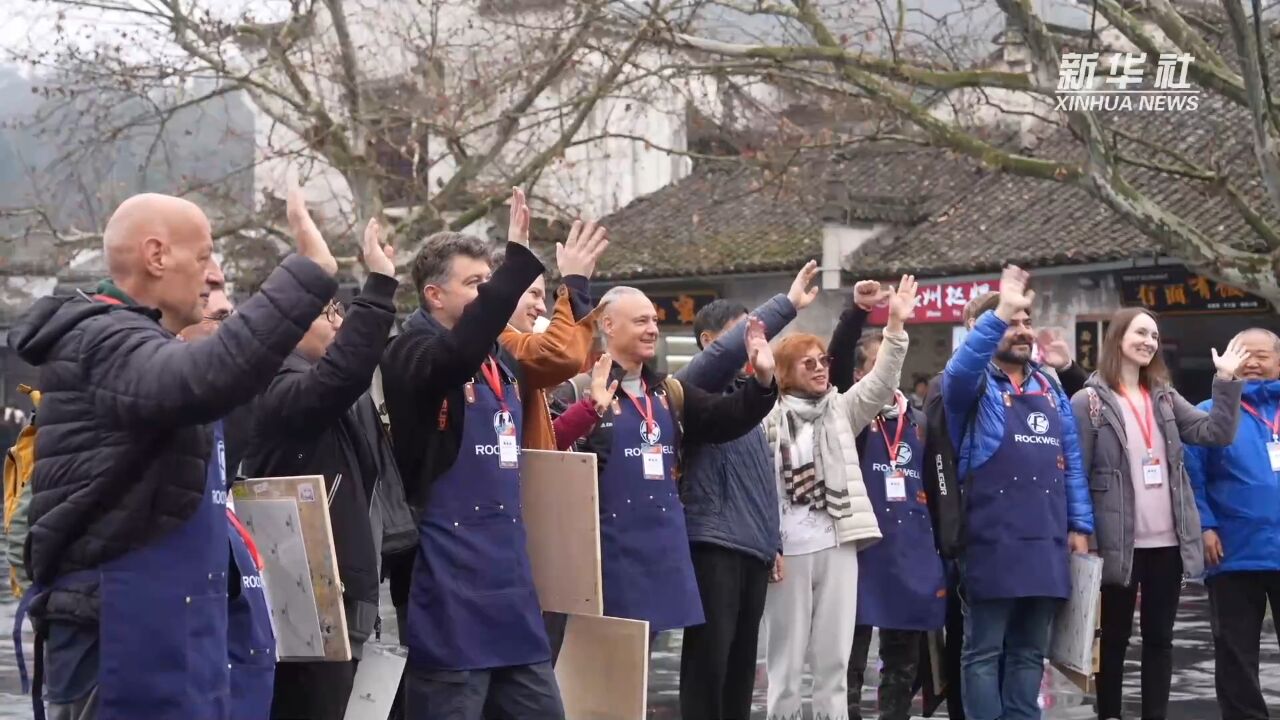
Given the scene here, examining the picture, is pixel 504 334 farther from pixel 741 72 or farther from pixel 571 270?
pixel 741 72

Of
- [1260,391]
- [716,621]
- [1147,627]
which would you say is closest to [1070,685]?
[1147,627]

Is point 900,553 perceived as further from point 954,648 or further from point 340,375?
point 340,375

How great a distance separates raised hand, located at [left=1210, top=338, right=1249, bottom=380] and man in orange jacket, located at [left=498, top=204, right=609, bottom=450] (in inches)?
155

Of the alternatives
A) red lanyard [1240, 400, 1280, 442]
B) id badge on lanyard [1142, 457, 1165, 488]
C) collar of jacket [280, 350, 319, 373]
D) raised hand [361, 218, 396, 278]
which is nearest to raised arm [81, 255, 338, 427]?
raised hand [361, 218, 396, 278]

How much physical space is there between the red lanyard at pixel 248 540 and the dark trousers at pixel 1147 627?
4.97 metres

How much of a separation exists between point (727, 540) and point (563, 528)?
162 centimetres

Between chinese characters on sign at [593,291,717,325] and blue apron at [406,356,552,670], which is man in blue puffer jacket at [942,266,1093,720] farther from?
chinese characters on sign at [593,291,717,325]

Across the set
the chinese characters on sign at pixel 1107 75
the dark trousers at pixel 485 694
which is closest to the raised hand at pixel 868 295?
the dark trousers at pixel 485 694

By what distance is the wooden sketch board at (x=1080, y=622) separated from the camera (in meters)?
8.26

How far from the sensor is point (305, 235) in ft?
13.4

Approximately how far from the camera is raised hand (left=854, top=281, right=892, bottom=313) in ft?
27.3

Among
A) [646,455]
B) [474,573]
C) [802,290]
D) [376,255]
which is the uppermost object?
[802,290]

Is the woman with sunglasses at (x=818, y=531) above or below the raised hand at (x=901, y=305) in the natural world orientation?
below

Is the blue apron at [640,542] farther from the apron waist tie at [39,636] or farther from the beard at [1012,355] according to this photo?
the apron waist tie at [39,636]
